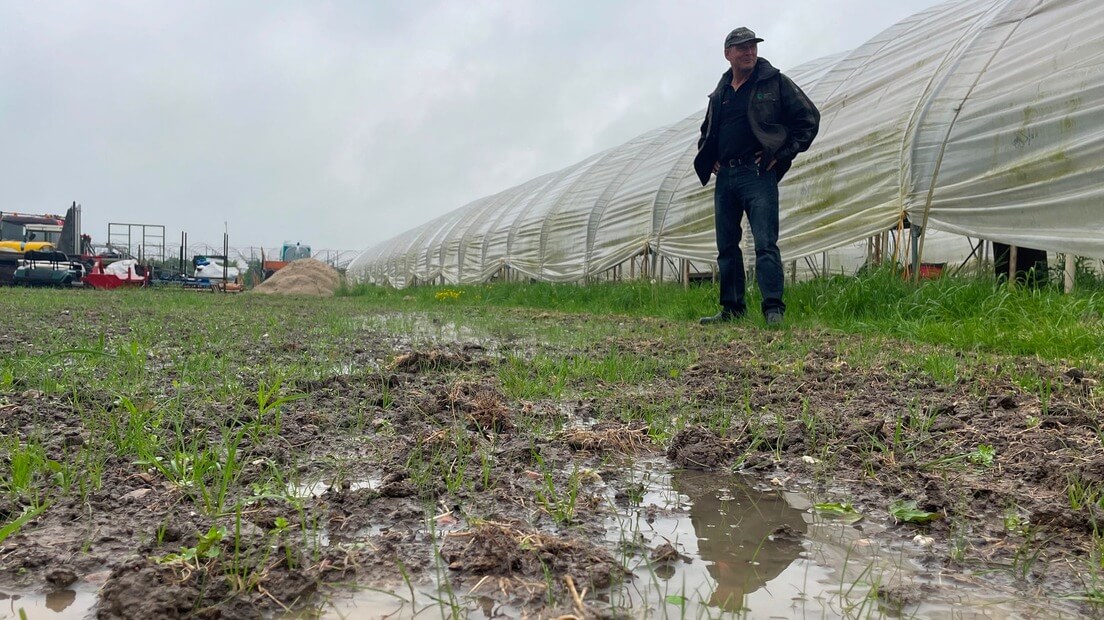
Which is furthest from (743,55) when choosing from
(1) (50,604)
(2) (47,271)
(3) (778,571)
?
(2) (47,271)

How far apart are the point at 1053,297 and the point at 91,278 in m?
19.9

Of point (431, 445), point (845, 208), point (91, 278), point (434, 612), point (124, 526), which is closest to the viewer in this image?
point (434, 612)

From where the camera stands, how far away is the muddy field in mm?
1081

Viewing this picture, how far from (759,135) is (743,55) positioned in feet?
1.79

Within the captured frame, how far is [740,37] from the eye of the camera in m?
4.82

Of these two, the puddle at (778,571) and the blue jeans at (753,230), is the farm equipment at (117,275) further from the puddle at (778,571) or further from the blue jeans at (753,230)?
the puddle at (778,571)

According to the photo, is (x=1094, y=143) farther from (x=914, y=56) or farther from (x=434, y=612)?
(x=434, y=612)

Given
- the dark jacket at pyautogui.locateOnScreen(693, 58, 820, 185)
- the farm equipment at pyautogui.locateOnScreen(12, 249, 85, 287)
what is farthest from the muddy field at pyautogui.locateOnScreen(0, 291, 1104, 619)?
the farm equipment at pyautogui.locateOnScreen(12, 249, 85, 287)

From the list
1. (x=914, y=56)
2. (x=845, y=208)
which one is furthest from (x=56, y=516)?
(x=914, y=56)

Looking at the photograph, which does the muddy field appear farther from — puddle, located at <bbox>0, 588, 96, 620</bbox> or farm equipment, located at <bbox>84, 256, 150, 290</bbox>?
farm equipment, located at <bbox>84, 256, 150, 290</bbox>

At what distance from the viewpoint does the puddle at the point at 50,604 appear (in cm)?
97

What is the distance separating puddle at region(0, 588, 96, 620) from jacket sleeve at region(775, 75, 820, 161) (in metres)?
4.69

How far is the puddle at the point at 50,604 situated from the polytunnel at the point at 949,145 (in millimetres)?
5520

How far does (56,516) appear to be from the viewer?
1308 millimetres
